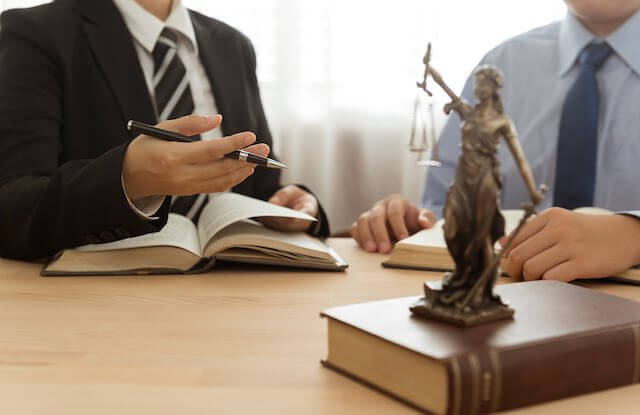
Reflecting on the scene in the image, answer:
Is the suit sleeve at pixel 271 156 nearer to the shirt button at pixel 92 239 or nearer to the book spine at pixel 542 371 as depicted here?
the shirt button at pixel 92 239

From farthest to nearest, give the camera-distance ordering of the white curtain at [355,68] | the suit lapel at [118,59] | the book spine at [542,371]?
the white curtain at [355,68]
the suit lapel at [118,59]
the book spine at [542,371]

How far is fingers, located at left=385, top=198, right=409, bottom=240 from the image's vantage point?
56.6 inches

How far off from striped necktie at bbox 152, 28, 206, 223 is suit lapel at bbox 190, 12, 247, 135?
0.09 m

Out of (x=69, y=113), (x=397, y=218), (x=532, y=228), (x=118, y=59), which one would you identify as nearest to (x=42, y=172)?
(x=69, y=113)

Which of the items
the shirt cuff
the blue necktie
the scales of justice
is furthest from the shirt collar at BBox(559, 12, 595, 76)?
the scales of justice

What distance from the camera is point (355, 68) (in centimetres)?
238

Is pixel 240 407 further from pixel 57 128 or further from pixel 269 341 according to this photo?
pixel 57 128

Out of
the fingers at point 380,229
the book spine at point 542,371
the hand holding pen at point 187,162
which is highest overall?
the hand holding pen at point 187,162

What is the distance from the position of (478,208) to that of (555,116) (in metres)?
1.22

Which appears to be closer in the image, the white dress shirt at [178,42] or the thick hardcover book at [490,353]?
the thick hardcover book at [490,353]

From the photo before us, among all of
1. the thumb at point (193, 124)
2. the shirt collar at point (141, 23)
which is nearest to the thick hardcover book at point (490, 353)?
the thumb at point (193, 124)

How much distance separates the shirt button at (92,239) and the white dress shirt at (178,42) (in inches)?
18.0

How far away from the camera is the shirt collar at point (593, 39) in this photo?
65.6 inches

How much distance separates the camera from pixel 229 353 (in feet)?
2.62
